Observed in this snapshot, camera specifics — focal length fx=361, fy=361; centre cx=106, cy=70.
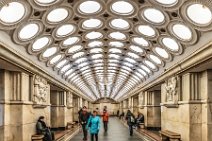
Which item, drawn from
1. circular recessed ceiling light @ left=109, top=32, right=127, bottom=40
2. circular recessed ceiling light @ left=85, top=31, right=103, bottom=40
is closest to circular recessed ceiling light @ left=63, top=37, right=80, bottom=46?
circular recessed ceiling light @ left=85, top=31, right=103, bottom=40

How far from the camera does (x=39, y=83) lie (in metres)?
18.4

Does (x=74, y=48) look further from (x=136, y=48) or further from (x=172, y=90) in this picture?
(x=172, y=90)

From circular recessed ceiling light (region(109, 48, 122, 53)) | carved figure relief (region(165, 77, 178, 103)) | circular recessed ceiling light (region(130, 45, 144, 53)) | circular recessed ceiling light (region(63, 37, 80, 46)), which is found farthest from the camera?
circular recessed ceiling light (region(109, 48, 122, 53))

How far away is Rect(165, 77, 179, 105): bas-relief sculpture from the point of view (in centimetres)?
1808

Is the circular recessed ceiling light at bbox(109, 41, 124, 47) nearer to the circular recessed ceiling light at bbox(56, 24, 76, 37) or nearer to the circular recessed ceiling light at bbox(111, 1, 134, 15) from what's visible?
the circular recessed ceiling light at bbox(56, 24, 76, 37)

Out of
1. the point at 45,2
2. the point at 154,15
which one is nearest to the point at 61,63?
the point at 154,15

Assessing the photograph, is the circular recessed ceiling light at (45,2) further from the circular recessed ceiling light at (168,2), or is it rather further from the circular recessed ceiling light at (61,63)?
the circular recessed ceiling light at (61,63)

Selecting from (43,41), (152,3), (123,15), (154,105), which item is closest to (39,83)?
(43,41)

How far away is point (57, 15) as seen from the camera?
588 inches

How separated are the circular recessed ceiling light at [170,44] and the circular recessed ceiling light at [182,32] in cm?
120

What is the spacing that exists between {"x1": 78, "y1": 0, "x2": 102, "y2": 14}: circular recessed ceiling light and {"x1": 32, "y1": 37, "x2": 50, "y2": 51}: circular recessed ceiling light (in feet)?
8.93

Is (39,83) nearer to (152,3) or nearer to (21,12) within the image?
(21,12)

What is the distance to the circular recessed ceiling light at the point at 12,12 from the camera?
477 inches

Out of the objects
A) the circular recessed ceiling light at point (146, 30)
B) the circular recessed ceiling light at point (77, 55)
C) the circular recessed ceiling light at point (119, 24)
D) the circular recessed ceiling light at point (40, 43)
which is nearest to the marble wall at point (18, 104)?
the circular recessed ceiling light at point (40, 43)
